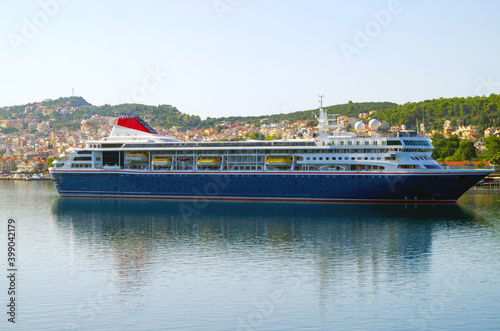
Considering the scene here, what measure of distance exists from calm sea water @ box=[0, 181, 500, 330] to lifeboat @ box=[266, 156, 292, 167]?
28.1 feet

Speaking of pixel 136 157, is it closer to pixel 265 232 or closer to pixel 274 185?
pixel 274 185

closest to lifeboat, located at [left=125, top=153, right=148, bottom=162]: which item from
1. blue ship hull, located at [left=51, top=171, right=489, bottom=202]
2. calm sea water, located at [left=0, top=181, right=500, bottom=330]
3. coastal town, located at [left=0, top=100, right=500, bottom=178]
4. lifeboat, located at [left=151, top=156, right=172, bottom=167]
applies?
lifeboat, located at [left=151, top=156, right=172, bottom=167]

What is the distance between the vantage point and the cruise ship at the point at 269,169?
43.8m

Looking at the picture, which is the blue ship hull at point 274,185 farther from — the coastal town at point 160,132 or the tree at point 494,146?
the tree at point 494,146

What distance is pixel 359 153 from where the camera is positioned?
1789 inches

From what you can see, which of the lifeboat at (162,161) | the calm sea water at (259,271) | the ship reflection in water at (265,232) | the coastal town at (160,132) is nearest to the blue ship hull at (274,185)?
the lifeboat at (162,161)

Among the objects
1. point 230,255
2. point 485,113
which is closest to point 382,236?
point 230,255

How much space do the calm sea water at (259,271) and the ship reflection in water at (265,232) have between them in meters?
0.11

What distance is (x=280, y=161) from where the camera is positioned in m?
47.3

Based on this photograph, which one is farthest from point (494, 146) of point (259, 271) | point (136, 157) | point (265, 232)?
point (259, 271)

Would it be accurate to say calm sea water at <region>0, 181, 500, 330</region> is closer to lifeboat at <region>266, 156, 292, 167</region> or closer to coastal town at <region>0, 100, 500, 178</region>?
lifeboat at <region>266, 156, 292, 167</region>

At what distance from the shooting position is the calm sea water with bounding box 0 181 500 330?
17.8 metres

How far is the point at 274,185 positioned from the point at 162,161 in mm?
10663

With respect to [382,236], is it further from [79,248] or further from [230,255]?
[79,248]
